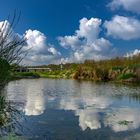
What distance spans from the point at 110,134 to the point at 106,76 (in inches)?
1730

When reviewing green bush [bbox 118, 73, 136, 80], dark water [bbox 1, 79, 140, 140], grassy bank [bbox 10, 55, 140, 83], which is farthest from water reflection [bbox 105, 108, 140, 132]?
green bush [bbox 118, 73, 136, 80]

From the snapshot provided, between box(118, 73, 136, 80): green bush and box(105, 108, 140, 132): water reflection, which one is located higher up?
box(118, 73, 136, 80): green bush

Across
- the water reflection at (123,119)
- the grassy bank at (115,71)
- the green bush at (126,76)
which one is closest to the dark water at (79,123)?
the water reflection at (123,119)

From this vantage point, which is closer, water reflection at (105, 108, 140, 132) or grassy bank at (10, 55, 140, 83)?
water reflection at (105, 108, 140, 132)

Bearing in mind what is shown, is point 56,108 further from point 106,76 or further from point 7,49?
point 106,76

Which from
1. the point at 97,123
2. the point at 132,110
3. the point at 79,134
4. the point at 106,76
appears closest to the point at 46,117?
the point at 97,123

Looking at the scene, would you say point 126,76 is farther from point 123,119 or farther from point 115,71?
point 123,119

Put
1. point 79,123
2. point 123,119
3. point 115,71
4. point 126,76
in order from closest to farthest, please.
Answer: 1. point 79,123
2. point 123,119
3. point 126,76
4. point 115,71

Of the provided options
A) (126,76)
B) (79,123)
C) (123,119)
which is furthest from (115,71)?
(79,123)

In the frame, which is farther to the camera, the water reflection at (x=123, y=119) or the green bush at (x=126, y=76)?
the green bush at (x=126, y=76)

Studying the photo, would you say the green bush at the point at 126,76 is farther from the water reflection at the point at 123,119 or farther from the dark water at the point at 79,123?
the water reflection at the point at 123,119

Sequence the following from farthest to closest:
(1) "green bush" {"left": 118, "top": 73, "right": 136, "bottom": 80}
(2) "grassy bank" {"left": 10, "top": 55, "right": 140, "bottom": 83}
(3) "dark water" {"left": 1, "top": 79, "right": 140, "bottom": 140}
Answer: (2) "grassy bank" {"left": 10, "top": 55, "right": 140, "bottom": 83}, (1) "green bush" {"left": 118, "top": 73, "right": 136, "bottom": 80}, (3) "dark water" {"left": 1, "top": 79, "right": 140, "bottom": 140}

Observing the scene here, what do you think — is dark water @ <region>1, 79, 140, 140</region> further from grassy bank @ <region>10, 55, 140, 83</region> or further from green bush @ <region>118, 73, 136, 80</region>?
green bush @ <region>118, 73, 136, 80</region>

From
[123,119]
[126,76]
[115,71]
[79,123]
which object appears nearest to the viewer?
[79,123]
